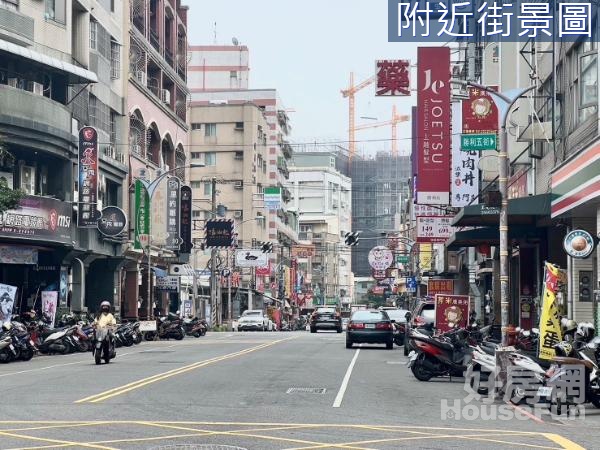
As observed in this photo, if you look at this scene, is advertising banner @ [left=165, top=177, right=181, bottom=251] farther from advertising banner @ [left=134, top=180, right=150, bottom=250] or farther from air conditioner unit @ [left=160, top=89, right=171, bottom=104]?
air conditioner unit @ [left=160, top=89, right=171, bottom=104]

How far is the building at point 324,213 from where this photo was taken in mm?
163750

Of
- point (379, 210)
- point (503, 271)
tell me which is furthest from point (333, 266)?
point (503, 271)

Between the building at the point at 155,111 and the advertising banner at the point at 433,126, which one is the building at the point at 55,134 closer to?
the building at the point at 155,111

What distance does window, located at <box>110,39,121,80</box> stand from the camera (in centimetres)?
5338

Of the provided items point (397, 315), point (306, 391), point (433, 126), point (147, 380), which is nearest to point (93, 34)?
point (433, 126)

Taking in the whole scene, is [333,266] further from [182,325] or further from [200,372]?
[200,372]

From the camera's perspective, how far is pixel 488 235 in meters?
35.9

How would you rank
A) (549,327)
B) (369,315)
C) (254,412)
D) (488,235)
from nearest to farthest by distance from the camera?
(254,412) → (549,327) → (488,235) → (369,315)

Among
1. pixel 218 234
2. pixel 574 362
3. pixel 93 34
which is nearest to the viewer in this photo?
pixel 574 362

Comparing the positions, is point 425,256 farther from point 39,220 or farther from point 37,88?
point 39,220

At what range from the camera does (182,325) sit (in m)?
50.1

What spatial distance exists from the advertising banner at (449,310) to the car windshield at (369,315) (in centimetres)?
511

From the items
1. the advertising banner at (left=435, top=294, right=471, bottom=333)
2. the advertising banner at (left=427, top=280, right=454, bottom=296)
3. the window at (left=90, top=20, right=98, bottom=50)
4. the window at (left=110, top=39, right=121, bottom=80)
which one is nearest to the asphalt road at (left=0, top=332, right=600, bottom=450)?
the advertising banner at (left=435, top=294, right=471, bottom=333)

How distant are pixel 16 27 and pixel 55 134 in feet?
14.0
